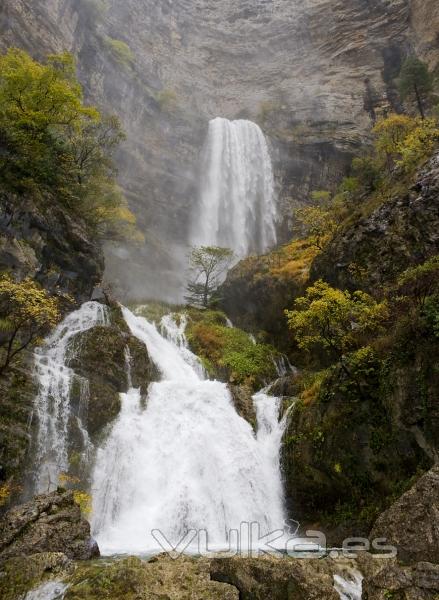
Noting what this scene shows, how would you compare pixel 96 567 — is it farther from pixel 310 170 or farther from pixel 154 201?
pixel 310 170

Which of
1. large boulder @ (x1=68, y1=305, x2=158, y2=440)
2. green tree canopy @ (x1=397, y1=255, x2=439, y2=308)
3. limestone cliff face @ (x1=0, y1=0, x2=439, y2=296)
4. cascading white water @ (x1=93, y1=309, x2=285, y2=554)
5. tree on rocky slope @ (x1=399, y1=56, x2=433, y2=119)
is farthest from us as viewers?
limestone cliff face @ (x1=0, y1=0, x2=439, y2=296)

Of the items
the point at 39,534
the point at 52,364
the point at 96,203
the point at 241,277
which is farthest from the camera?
the point at 241,277

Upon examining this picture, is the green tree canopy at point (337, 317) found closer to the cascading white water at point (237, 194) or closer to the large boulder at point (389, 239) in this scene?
the large boulder at point (389, 239)

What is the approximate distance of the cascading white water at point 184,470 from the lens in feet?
39.6

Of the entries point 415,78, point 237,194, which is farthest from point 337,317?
point 237,194

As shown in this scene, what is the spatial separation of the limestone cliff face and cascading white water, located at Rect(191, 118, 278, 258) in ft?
5.09

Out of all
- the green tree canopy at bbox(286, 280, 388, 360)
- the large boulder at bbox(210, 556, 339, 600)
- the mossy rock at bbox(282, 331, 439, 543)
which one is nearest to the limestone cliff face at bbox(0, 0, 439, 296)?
the green tree canopy at bbox(286, 280, 388, 360)

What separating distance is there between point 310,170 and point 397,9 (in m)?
23.8

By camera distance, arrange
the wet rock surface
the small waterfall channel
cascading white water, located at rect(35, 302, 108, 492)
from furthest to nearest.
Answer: the wet rock surface < cascading white water, located at rect(35, 302, 108, 492) < the small waterfall channel

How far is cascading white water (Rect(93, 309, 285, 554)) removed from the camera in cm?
1208

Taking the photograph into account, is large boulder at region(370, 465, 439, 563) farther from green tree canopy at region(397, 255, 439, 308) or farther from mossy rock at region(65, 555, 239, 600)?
green tree canopy at region(397, 255, 439, 308)

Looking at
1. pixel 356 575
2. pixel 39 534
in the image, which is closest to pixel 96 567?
pixel 39 534

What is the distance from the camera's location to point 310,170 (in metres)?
44.8

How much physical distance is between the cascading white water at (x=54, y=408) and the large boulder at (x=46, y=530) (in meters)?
3.22
